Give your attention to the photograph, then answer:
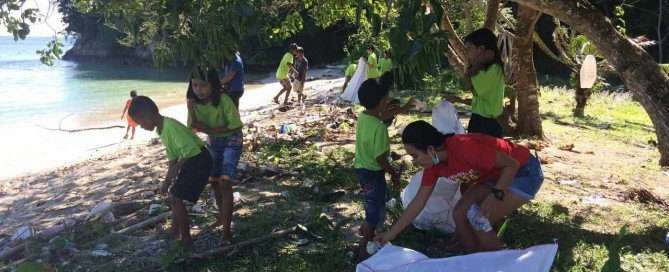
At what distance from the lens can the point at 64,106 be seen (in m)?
21.0

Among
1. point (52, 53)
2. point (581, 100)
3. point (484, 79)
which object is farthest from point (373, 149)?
point (581, 100)

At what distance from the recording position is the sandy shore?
36.7 feet

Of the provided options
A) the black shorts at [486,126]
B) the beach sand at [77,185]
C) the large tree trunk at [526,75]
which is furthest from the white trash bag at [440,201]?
the large tree trunk at [526,75]

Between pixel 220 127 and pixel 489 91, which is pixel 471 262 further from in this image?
pixel 220 127

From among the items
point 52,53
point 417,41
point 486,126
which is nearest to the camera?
point 417,41

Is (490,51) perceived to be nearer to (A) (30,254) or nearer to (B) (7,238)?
(A) (30,254)

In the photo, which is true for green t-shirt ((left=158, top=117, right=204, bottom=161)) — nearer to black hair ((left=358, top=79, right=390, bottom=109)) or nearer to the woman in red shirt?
black hair ((left=358, top=79, right=390, bottom=109))

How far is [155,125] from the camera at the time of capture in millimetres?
4039

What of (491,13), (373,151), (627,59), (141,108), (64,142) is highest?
(491,13)

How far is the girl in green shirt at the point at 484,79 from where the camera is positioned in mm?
4266

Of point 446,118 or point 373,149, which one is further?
point 446,118

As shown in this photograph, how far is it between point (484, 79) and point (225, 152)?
2.09m

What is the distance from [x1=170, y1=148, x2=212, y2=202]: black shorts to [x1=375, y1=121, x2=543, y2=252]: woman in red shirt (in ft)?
4.83

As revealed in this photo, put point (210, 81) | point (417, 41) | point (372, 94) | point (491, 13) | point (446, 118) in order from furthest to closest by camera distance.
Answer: point (491, 13)
point (446, 118)
point (210, 81)
point (372, 94)
point (417, 41)
